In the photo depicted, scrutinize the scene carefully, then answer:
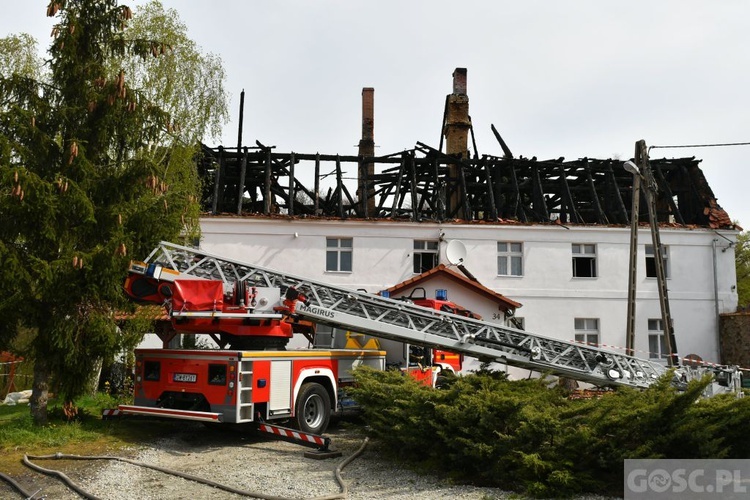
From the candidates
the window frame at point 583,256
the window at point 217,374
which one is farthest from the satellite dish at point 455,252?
the window at point 217,374

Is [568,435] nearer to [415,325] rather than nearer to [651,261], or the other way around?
[415,325]

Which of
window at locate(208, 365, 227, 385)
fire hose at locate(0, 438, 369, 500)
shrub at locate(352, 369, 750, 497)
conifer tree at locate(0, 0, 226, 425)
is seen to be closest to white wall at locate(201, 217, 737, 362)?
conifer tree at locate(0, 0, 226, 425)

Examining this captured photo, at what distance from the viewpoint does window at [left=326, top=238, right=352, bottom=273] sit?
23.4m

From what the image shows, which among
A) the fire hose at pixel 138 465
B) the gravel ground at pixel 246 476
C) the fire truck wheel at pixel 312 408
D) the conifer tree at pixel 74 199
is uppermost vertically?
the conifer tree at pixel 74 199

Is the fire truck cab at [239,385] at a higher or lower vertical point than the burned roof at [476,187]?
lower

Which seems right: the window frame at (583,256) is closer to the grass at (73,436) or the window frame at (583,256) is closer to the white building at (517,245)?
the white building at (517,245)

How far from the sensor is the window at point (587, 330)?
925 inches

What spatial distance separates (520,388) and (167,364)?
17.6 ft

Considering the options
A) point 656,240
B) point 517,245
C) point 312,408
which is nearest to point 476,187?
point 517,245

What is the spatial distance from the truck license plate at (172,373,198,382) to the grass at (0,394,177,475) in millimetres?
1087

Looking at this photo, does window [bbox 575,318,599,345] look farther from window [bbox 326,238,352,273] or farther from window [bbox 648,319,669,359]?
window [bbox 326,238,352,273]

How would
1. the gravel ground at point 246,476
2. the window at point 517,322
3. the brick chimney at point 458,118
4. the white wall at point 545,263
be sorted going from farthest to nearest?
1. the brick chimney at point 458,118
2. the white wall at point 545,263
3. the window at point 517,322
4. the gravel ground at point 246,476

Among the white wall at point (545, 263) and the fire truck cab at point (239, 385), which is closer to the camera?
the fire truck cab at point (239, 385)

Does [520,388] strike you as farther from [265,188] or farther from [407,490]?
[265,188]
